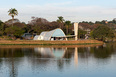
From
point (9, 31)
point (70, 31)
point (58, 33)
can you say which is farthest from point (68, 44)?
point (70, 31)

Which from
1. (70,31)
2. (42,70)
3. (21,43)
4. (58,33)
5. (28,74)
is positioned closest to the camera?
(28,74)

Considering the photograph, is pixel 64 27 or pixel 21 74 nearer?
pixel 21 74

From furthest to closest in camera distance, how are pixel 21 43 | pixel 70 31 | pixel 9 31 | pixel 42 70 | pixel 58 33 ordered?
pixel 70 31 → pixel 9 31 → pixel 58 33 → pixel 21 43 → pixel 42 70

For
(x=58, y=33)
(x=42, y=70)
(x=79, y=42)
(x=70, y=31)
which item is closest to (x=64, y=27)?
(x=70, y=31)

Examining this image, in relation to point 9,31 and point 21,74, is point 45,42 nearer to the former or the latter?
point 9,31

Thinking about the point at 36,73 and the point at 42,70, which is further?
the point at 42,70

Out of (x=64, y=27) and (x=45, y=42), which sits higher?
(x=64, y=27)

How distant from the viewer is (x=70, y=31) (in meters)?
131

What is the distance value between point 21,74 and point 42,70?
3.51 m

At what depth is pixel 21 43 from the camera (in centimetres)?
7994

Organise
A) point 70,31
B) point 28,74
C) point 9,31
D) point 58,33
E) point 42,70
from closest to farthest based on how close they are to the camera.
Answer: point 28,74 < point 42,70 < point 58,33 < point 9,31 < point 70,31

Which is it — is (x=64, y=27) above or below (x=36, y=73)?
above

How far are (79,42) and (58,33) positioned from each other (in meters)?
14.1

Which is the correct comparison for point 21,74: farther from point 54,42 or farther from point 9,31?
point 9,31
